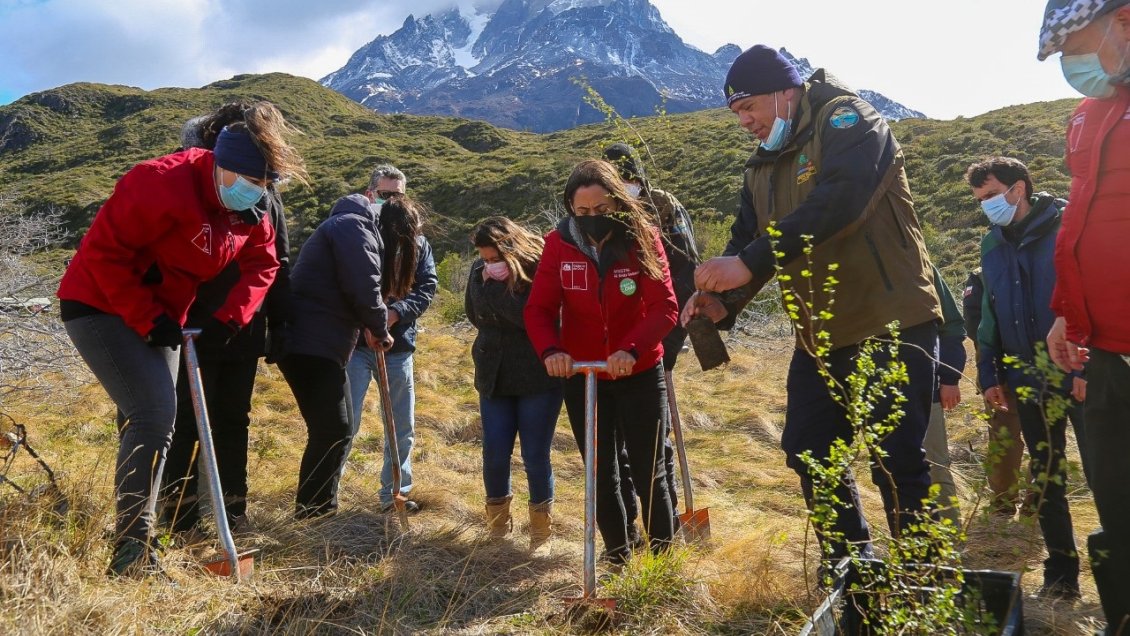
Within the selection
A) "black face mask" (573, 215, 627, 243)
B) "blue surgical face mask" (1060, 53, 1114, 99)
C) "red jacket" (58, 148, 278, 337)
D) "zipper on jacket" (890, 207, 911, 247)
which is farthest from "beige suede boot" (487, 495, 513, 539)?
Result: "blue surgical face mask" (1060, 53, 1114, 99)

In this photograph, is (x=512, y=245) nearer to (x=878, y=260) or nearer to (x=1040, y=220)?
(x=878, y=260)

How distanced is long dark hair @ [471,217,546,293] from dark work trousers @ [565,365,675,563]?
0.92 metres

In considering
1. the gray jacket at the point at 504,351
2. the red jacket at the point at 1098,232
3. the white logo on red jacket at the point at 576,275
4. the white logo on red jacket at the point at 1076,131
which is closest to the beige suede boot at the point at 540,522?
the gray jacket at the point at 504,351

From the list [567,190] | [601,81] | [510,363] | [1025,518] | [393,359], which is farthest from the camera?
[601,81]

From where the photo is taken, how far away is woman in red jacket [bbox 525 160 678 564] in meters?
3.25

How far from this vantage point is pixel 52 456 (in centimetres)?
523

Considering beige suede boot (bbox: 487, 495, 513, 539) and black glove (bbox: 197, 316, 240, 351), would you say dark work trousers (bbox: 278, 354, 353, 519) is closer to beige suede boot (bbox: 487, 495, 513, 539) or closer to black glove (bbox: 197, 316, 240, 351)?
black glove (bbox: 197, 316, 240, 351)

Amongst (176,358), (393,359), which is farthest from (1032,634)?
(393,359)

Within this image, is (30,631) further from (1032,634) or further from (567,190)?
(1032,634)

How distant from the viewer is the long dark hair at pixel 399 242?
178 inches

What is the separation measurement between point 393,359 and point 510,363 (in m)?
1.14

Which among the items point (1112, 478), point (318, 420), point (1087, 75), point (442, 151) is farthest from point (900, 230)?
point (442, 151)

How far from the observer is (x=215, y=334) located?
3451 millimetres

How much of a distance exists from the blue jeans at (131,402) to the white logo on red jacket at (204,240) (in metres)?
0.39
